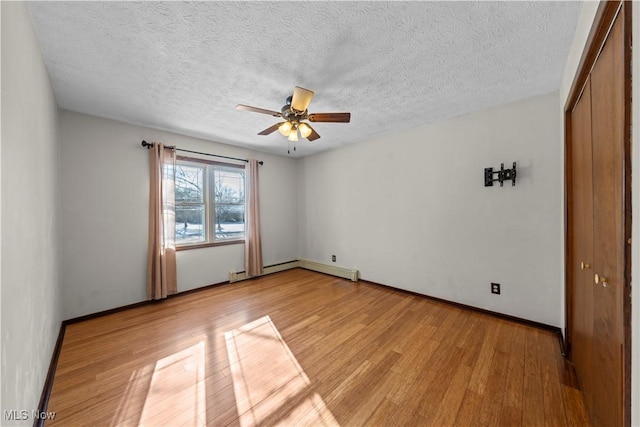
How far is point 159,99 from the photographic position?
7.80 ft

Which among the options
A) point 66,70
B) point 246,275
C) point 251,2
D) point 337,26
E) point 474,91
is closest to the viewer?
point 251,2

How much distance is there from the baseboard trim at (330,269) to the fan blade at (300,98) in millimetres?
2799

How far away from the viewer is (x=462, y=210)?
2.85 metres

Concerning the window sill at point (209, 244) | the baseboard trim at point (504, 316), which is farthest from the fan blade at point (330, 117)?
the window sill at point (209, 244)

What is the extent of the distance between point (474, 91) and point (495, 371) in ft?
7.88

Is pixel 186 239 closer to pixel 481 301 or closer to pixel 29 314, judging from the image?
pixel 29 314

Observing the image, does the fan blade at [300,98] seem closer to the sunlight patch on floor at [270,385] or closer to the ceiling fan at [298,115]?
the ceiling fan at [298,115]

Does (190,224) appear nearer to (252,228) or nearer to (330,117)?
(252,228)

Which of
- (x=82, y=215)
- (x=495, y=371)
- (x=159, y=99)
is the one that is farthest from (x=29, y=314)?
(x=495, y=371)

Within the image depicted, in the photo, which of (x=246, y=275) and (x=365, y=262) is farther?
(x=246, y=275)

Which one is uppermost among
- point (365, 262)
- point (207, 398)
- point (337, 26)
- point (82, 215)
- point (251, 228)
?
point (337, 26)

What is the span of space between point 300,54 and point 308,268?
3828 millimetres

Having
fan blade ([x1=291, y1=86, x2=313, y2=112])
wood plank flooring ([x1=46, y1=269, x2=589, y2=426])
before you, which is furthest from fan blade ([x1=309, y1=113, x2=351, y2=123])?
wood plank flooring ([x1=46, y1=269, x2=589, y2=426])

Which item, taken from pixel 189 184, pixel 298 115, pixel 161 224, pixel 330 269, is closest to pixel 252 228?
pixel 189 184
